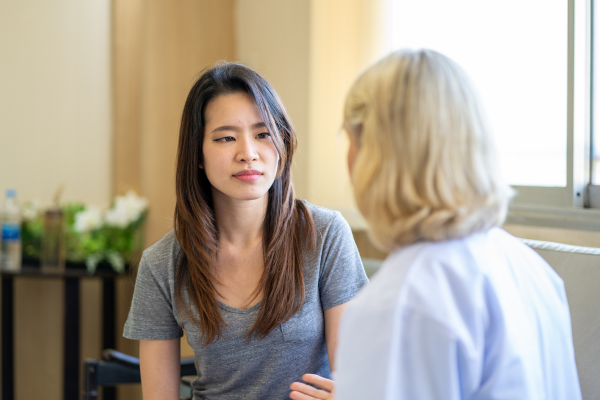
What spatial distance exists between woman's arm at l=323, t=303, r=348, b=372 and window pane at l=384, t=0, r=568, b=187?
0.74 meters

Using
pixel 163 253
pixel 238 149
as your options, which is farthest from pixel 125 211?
pixel 238 149

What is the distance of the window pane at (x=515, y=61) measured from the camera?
66.6 inches

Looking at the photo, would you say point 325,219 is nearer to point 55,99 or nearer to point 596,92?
point 596,92

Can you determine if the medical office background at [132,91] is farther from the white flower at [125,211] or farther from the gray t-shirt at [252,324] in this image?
the gray t-shirt at [252,324]

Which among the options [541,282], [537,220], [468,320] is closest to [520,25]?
[537,220]

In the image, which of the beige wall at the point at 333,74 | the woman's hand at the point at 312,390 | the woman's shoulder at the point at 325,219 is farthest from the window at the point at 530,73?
the woman's hand at the point at 312,390

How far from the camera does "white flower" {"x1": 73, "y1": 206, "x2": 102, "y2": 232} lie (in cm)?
254

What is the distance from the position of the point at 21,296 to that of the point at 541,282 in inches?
105

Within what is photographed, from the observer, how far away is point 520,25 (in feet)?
5.83

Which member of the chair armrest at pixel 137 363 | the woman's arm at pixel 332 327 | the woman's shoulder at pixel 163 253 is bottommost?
the chair armrest at pixel 137 363

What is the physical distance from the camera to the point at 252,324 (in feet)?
4.23

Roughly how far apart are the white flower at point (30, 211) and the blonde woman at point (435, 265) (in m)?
2.30

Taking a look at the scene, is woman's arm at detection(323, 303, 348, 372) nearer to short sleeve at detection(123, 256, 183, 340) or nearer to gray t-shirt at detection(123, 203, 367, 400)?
gray t-shirt at detection(123, 203, 367, 400)

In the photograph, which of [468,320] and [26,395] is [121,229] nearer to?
[26,395]
